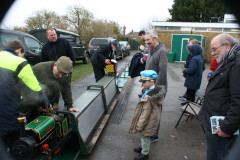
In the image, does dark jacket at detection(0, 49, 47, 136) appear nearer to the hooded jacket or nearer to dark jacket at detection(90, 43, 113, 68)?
the hooded jacket

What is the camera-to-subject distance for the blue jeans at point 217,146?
1756 millimetres

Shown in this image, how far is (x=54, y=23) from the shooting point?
20.1 metres

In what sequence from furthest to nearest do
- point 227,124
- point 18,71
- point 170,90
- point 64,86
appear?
point 170,90, point 64,86, point 18,71, point 227,124

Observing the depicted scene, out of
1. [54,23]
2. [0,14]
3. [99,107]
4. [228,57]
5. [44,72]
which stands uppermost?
[54,23]

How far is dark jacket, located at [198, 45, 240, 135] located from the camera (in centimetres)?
153

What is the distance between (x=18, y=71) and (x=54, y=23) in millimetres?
20409

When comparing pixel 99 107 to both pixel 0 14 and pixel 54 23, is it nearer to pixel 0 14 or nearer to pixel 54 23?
pixel 0 14

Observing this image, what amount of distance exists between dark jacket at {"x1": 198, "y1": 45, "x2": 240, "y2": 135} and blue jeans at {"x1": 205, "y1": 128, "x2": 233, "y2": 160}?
11cm

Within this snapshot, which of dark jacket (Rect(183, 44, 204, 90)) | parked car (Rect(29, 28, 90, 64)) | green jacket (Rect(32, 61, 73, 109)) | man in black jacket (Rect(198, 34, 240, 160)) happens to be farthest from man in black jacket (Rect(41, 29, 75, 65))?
parked car (Rect(29, 28, 90, 64))

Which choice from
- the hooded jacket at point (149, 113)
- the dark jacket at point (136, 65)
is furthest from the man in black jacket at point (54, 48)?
the hooded jacket at point (149, 113)

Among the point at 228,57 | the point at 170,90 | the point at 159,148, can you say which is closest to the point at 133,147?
the point at 159,148

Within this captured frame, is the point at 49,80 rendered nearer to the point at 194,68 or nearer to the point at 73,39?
the point at 194,68

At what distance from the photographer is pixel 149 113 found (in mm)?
2635

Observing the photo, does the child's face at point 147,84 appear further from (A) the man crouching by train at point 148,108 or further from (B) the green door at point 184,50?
(B) the green door at point 184,50
